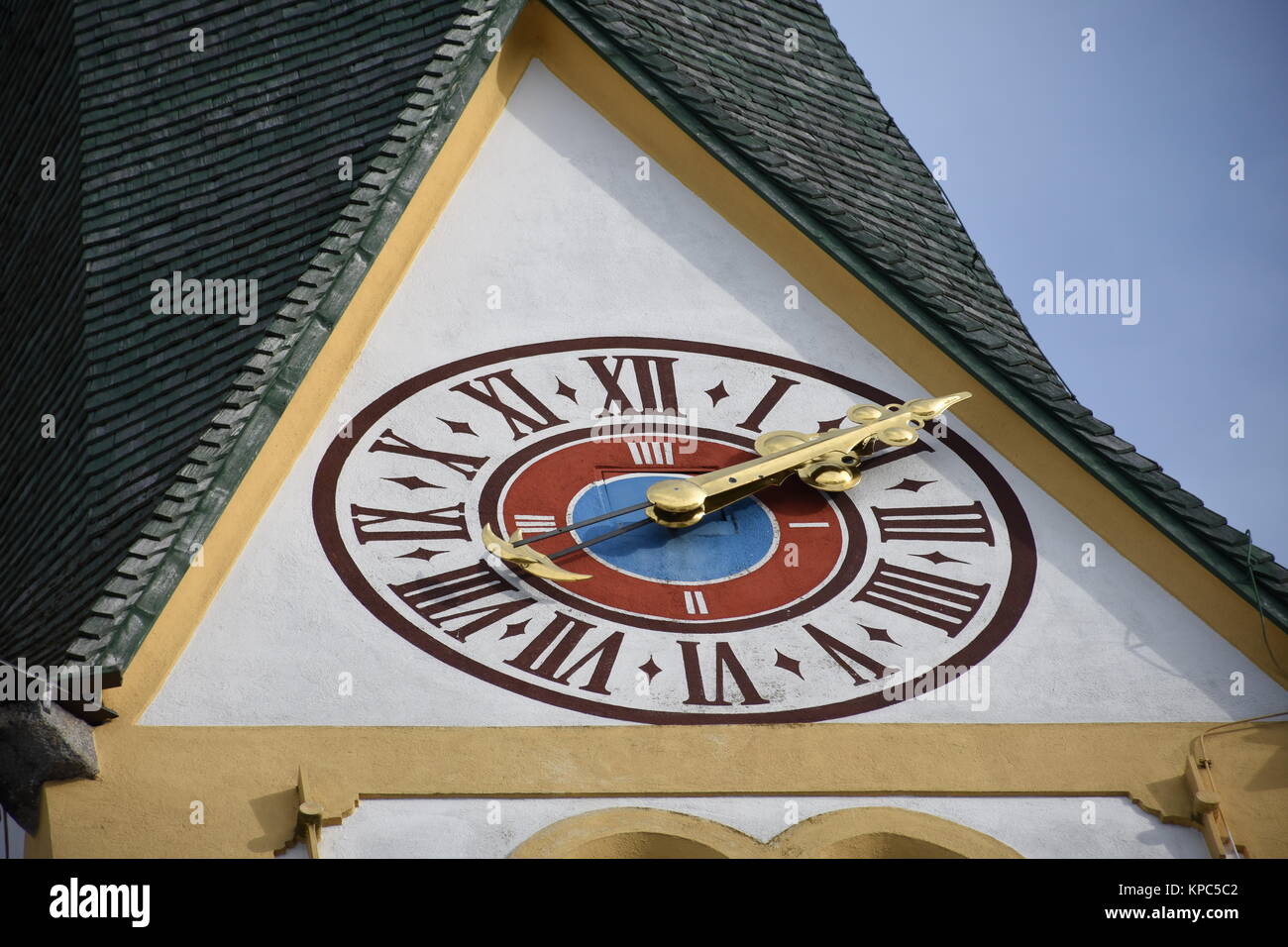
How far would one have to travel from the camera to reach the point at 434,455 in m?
14.0

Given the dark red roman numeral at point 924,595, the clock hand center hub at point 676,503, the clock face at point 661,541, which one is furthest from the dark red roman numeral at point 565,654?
the dark red roman numeral at point 924,595

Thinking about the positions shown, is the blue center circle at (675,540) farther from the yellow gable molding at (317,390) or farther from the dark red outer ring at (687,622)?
the yellow gable molding at (317,390)

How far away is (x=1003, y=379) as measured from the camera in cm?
1456

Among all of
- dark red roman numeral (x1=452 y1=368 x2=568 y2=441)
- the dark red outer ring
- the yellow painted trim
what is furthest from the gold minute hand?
the yellow painted trim

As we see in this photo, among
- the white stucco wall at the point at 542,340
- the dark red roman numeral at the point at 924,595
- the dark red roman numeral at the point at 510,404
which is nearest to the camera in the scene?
the white stucco wall at the point at 542,340

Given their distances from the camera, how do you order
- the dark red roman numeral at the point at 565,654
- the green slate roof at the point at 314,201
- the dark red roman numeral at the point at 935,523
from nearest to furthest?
the dark red roman numeral at the point at 565,654 → the green slate roof at the point at 314,201 → the dark red roman numeral at the point at 935,523

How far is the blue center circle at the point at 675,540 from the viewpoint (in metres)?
13.7

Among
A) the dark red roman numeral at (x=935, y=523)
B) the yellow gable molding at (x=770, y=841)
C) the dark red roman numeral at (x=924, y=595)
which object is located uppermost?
the dark red roman numeral at (x=935, y=523)

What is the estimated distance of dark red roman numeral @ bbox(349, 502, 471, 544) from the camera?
13548mm

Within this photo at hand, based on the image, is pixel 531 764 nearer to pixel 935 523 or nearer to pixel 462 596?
pixel 462 596

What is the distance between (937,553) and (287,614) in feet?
8.85

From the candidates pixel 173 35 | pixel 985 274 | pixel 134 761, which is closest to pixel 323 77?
pixel 173 35

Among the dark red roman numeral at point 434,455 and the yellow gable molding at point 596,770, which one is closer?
the yellow gable molding at point 596,770
